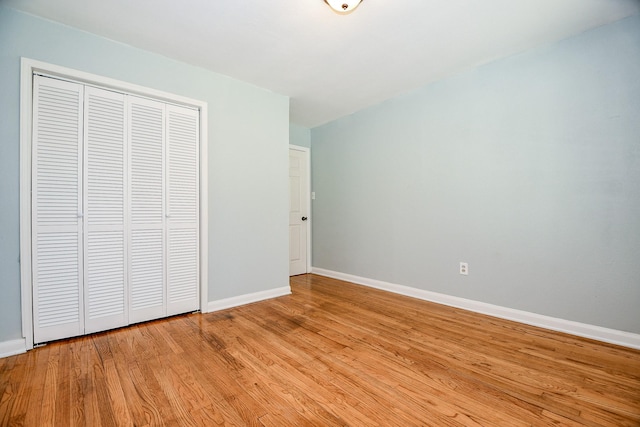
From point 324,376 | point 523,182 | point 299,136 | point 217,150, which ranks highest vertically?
point 299,136

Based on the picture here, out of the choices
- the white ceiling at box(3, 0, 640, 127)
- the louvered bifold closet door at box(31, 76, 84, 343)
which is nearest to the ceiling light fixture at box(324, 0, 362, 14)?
the white ceiling at box(3, 0, 640, 127)

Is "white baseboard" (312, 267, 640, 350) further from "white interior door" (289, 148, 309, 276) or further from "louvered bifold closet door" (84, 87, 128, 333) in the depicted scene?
"louvered bifold closet door" (84, 87, 128, 333)

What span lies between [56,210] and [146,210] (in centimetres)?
62

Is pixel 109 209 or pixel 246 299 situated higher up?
pixel 109 209

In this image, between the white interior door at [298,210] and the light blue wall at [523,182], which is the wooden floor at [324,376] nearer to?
the light blue wall at [523,182]

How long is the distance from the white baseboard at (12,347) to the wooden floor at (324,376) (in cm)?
7

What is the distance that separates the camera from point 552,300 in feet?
8.18

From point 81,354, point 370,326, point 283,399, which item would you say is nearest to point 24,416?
point 81,354

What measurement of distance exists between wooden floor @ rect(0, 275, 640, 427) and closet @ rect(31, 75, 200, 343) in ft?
0.76

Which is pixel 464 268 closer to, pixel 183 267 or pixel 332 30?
pixel 332 30

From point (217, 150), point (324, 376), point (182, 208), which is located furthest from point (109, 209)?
point (324, 376)

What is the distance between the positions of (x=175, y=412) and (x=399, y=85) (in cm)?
359

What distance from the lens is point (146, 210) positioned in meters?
2.68

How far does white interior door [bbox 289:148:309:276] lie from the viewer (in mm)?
4742
